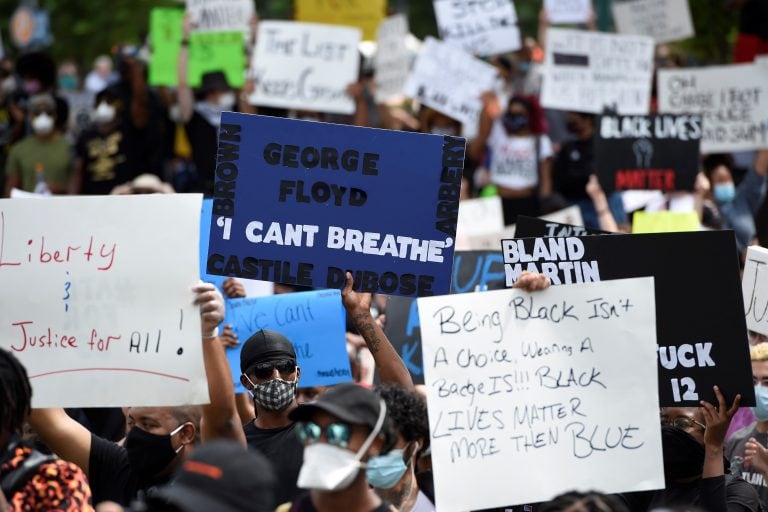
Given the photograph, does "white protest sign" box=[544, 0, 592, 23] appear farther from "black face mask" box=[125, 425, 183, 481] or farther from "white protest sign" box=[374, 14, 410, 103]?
"black face mask" box=[125, 425, 183, 481]

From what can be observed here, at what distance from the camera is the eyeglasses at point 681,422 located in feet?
18.9

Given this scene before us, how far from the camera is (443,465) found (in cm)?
500

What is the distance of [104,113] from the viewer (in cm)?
1241

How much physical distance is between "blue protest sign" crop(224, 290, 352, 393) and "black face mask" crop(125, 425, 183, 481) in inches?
58.6

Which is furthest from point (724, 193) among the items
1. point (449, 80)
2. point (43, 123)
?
point (43, 123)

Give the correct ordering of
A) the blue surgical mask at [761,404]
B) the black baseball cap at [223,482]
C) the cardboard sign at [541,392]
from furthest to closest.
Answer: the blue surgical mask at [761,404] → the cardboard sign at [541,392] → the black baseball cap at [223,482]

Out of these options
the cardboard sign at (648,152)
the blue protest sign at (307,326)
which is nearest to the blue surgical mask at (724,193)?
the cardboard sign at (648,152)

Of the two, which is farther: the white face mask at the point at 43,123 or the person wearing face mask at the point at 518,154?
the white face mask at the point at 43,123

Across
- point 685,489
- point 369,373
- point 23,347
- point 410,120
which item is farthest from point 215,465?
point 410,120

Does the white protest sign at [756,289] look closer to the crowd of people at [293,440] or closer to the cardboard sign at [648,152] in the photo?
the crowd of people at [293,440]

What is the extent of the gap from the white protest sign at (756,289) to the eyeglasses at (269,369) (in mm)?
2236

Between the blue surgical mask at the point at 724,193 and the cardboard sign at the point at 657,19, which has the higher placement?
the cardboard sign at the point at 657,19

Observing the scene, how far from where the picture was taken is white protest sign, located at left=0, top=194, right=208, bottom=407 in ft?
17.4

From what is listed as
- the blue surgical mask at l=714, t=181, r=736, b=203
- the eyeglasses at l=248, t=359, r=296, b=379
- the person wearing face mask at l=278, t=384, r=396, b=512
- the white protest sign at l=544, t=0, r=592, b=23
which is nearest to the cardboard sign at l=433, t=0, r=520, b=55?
the white protest sign at l=544, t=0, r=592, b=23
